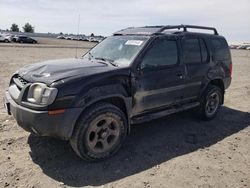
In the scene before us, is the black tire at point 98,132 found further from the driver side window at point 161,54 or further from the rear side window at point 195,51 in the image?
the rear side window at point 195,51

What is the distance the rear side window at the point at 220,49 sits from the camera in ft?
22.5

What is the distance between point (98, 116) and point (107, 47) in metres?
1.81

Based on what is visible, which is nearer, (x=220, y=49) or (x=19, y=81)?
(x=19, y=81)

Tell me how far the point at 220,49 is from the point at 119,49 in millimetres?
2768

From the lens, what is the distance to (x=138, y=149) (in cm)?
510

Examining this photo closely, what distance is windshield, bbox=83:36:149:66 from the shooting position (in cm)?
512

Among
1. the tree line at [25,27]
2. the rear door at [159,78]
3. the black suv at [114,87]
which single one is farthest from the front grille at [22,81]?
the tree line at [25,27]

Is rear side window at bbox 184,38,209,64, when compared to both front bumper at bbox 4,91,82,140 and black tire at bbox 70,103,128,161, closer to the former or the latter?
black tire at bbox 70,103,128,161

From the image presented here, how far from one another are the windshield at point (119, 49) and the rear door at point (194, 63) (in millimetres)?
1106

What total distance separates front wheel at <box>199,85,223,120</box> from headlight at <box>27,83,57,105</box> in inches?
145

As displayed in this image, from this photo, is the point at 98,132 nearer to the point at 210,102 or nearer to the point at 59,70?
the point at 59,70

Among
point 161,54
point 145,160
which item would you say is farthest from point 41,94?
point 161,54

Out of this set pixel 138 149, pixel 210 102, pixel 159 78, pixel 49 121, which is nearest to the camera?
pixel 49 121

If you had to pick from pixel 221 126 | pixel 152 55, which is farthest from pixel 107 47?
pixel 221 126
